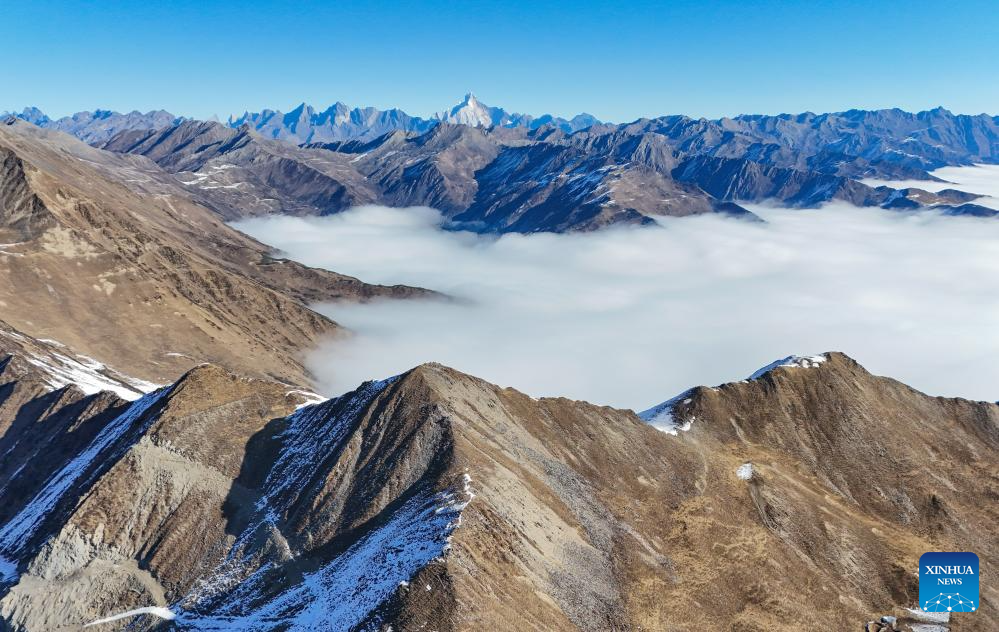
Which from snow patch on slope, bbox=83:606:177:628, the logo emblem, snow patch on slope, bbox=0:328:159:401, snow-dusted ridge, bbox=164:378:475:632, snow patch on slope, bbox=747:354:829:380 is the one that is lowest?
snow patch on slope, bbox=83:606:177:628

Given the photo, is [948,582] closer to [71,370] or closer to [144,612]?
[144,612]

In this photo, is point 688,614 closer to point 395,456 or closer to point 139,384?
point 395,456

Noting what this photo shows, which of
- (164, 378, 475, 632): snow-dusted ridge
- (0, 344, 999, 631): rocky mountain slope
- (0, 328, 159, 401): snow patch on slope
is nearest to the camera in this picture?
(164, 378, 475, 632): snow-dusted ridge

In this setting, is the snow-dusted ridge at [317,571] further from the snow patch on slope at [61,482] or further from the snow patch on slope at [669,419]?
the snow patch on slope at [669,419]

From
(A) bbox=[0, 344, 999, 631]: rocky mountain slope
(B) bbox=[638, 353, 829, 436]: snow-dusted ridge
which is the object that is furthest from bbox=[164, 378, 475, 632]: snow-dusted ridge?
(B) bbox=[638, 353, 829, 436]: snow-dusted ridge

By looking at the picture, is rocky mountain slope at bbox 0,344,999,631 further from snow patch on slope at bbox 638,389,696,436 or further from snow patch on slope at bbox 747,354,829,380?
snow patch on slope at bbox 747,354,829,380

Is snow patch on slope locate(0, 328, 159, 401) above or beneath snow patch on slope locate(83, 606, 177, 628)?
above
